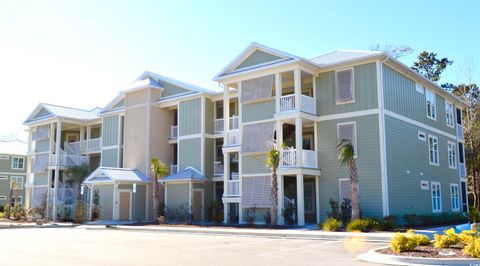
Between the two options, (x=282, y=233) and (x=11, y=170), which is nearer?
(x=282, y=233)

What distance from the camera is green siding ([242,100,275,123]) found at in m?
27.8

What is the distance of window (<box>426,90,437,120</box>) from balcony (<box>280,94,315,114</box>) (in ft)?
30.1

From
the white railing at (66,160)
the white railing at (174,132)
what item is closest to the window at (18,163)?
the white railing at (66,160)

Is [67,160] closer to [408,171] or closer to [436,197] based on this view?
[408,171]

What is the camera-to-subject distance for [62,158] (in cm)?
4131

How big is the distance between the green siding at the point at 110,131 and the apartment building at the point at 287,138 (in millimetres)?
91

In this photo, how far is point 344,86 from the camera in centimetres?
2623

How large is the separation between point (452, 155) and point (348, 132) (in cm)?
1300

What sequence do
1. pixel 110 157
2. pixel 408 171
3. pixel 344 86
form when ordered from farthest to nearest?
pixel 110 157 → pixel 408 171 → pixel 344 86

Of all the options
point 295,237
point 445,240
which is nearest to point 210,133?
point 295,237

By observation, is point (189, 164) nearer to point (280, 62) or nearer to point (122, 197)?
point (122, 197)

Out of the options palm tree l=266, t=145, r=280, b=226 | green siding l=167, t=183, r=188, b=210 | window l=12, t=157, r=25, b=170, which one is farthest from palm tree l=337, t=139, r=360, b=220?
window l=12, t=157, r=25, b=170

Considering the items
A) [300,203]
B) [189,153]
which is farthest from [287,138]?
[189,153]

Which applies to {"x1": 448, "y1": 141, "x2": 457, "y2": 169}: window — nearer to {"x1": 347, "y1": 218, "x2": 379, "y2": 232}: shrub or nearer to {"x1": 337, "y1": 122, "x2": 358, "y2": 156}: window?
{"x1": 337, "y1": 122, "x2": 358, "y2": 156}: window
